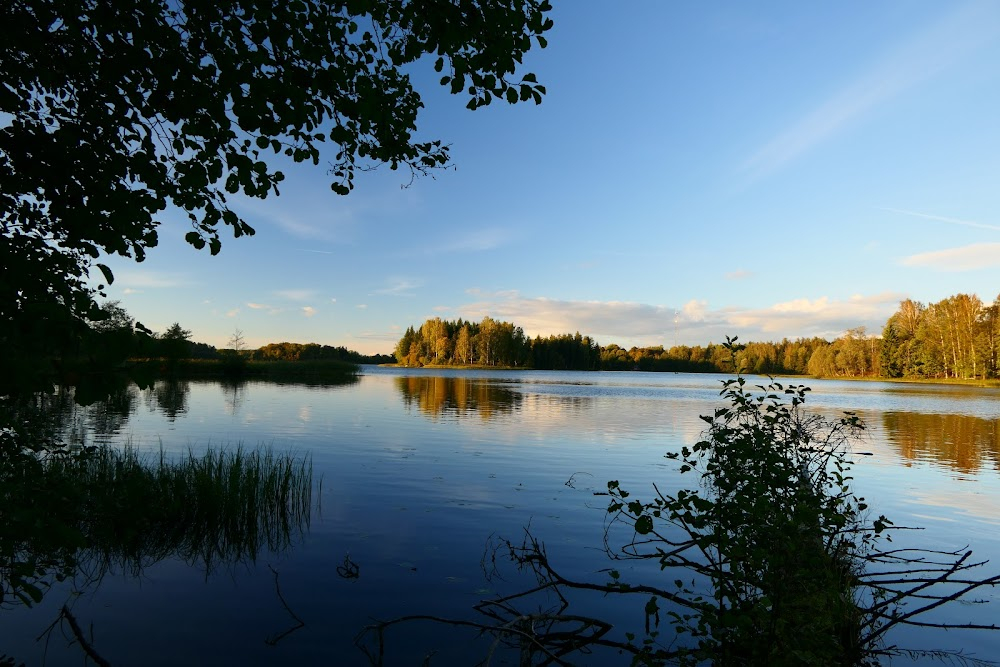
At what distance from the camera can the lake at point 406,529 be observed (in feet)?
22.4

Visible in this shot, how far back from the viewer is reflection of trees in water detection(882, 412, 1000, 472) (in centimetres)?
2098

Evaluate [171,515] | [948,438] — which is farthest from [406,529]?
[948,438]

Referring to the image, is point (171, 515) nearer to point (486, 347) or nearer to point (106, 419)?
point (106, 419)

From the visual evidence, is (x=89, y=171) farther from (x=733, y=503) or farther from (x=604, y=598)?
(x=604, y=598)

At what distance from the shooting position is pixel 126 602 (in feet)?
24.7

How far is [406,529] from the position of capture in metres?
11.1

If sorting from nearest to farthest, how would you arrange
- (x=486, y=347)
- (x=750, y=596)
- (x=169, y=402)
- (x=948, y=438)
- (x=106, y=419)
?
(x=750, y=596) < (x=106, y=419) < (x=948, y=438) < (x=169, y=402) < (x=486, y=347)

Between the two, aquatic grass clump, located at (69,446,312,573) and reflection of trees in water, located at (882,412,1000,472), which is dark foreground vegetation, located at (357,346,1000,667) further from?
reflection of trees in water, located at (882,412,1000,472)

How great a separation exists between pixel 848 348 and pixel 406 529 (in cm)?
15075

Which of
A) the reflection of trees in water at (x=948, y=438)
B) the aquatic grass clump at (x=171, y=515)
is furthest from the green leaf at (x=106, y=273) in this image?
the reflection of trees in water at (x=948, y=438)

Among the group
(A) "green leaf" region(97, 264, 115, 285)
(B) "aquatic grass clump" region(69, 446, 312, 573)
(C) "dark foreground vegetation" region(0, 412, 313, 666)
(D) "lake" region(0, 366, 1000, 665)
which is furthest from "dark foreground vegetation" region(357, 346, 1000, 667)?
(B) "aquatic grass clump" region(69, 446, 312, 573)

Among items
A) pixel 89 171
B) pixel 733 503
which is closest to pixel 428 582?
pixel 733 503

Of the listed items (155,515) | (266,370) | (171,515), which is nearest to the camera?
(155,515)

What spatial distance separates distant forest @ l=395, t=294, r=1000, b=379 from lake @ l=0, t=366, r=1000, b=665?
17.9 ft
